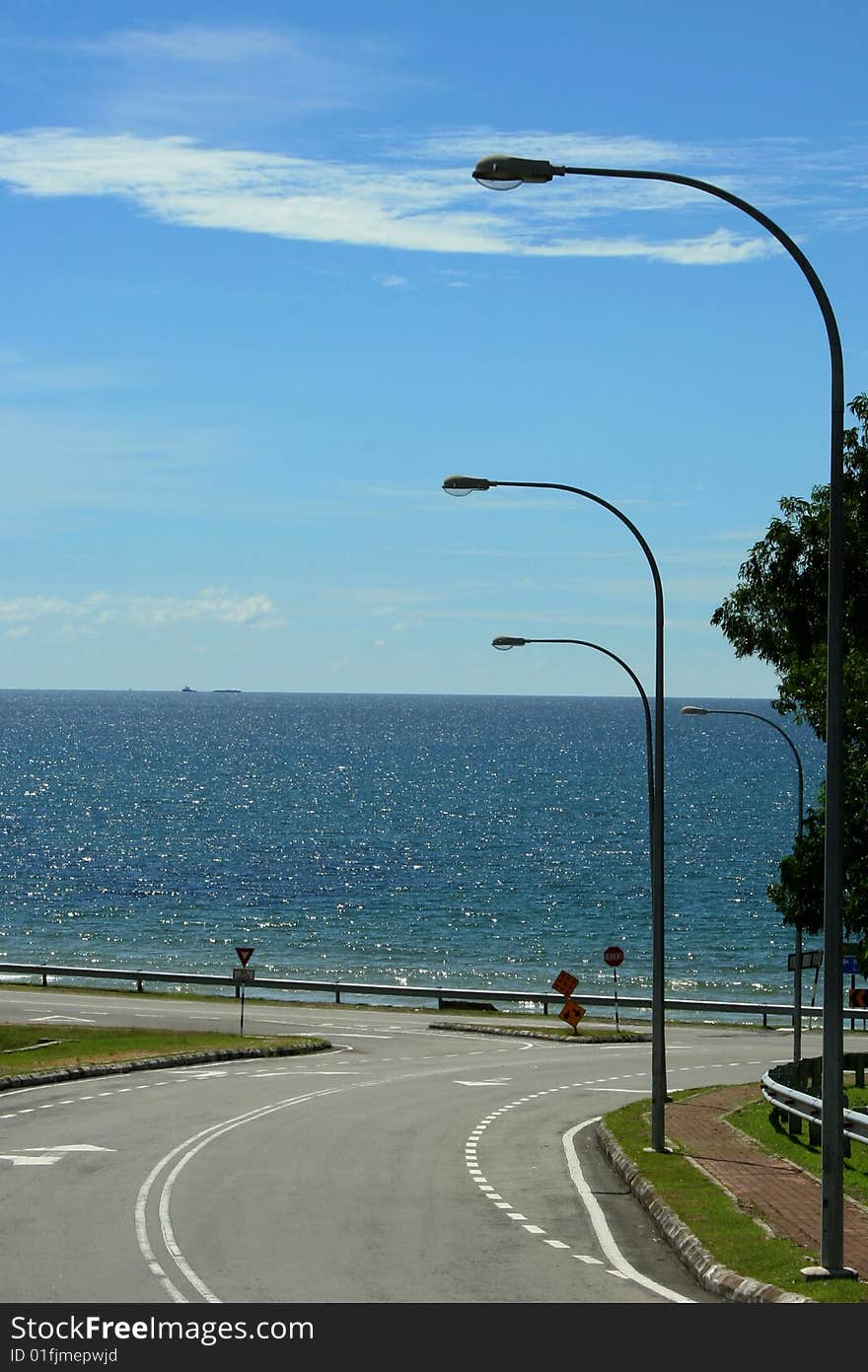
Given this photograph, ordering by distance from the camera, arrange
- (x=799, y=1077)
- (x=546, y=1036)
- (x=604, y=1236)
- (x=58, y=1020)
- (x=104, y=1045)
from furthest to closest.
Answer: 1. (x=58, y=1020)
2. (x=546, y=1036)
3. (x=104, y=1045)
4. (x=799, y=1077)
5. (x=604, y=1236)

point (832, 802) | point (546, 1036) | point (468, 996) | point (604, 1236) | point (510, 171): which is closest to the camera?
point (510, 171)

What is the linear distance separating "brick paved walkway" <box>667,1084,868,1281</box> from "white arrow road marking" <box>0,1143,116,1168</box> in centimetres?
836

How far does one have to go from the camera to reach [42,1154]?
24297 mm

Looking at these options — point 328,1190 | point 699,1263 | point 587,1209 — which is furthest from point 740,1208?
point 328,1190

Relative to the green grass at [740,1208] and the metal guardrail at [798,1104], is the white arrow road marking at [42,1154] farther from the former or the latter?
the metal guardrail at [798,1104]

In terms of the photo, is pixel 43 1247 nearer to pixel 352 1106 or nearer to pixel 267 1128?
pixel 267 1128

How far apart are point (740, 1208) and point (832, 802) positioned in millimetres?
5859

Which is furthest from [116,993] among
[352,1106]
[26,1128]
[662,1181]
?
[662,1181]

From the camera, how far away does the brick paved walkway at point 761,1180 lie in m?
17.3

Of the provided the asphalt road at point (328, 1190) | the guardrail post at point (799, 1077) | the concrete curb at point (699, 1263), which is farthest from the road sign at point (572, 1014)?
Answer: the concrete curb at point (699, 1263)

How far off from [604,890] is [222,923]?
2572cm

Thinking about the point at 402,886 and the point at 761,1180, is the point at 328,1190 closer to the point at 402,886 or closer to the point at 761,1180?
the point at 761,1180
